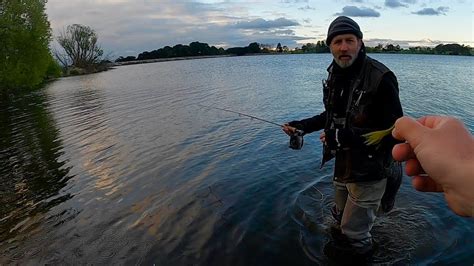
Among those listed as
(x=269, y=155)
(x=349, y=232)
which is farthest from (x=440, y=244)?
(x=269, y=155)

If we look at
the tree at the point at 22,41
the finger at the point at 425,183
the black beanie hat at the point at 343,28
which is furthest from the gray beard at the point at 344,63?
the tree at the point at 22,41

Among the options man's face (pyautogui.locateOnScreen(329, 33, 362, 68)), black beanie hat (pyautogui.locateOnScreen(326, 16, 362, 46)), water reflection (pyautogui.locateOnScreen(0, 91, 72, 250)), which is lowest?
water reflection (pyautogui.locateOnScreen(0, 91, 72, 250))

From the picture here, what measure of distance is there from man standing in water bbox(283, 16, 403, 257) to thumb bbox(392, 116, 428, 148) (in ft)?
10.7

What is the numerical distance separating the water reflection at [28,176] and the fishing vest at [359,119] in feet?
22.8

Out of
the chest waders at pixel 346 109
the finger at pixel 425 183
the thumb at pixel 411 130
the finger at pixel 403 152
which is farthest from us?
the chest waders at pixel 346 109

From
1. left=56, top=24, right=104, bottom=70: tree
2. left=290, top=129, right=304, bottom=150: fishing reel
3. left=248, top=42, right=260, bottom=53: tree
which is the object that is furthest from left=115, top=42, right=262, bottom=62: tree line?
left=290, top=129, right=304, bottom=150: fishing reel

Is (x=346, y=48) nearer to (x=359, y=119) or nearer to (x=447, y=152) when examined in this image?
(x=359, y=119)

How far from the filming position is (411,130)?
1.67 m

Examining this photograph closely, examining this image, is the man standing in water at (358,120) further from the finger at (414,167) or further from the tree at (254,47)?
the tree at (254,47)

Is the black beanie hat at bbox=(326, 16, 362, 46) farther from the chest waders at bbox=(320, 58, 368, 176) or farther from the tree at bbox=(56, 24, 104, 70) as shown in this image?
the tree at bbox=(56, 24, 104, 70)

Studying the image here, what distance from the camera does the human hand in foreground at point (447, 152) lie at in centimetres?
151

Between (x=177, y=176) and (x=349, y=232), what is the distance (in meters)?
6.25

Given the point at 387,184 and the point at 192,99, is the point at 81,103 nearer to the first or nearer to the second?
the point at 192,99

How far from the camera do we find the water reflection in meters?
8.48
